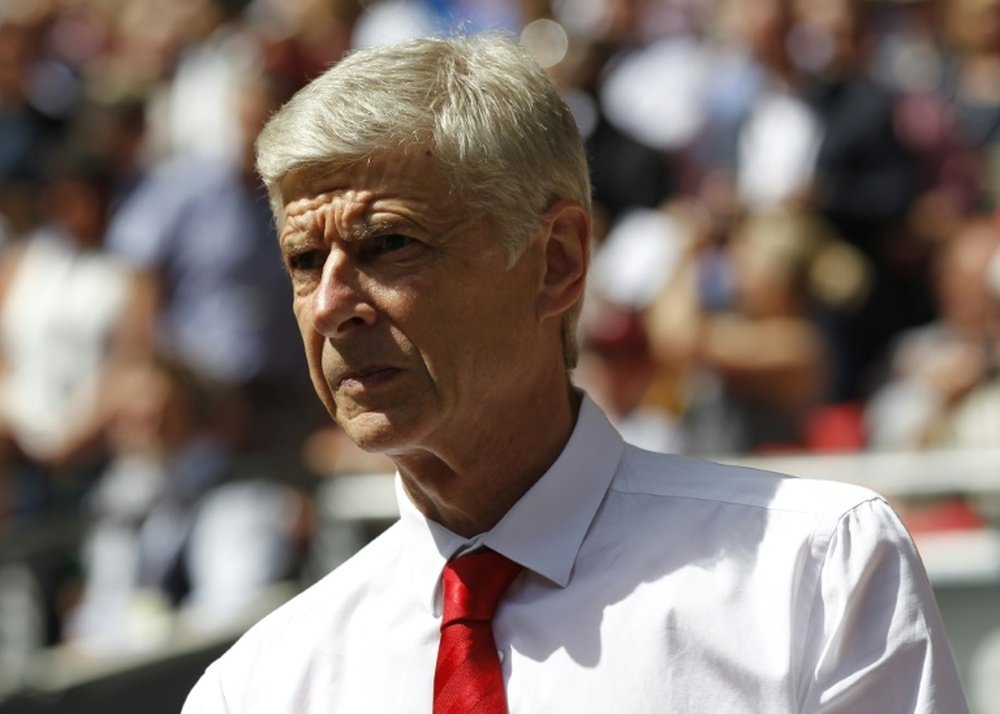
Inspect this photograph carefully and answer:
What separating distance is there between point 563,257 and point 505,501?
35 cm

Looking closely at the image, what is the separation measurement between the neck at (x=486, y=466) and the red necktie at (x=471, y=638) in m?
0.07

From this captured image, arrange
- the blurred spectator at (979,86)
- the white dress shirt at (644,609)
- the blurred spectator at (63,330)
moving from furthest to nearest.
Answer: the blurred spectator at (63,330)
the blurred spectator at (979,86)
the white dress shirt at (644,609)

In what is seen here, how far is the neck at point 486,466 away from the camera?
2.45m

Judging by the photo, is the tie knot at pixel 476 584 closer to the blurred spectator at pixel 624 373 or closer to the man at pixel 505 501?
the man at pixel 505 501

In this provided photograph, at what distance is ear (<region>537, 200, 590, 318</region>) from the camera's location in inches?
97.7

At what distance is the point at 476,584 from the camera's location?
2.41m

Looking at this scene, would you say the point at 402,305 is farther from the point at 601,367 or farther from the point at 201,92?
the point at 201,92

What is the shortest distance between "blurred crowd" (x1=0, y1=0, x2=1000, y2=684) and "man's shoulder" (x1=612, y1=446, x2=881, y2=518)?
340 cm

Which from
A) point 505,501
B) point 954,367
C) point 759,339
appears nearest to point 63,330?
point 759,339

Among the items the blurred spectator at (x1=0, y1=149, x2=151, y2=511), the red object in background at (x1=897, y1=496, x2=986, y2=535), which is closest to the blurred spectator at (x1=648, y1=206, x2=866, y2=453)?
the red object in background at (x1=897, y1=496, x2=986, y2=535)

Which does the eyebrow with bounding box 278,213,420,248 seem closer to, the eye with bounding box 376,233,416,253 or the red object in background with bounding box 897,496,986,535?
the eye with bounding box 376,233,416,253

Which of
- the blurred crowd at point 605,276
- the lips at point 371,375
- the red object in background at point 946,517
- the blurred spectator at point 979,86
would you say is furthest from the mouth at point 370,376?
the blurred spectator at point 979,86

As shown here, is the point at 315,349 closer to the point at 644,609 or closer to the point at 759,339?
the point at 644,609

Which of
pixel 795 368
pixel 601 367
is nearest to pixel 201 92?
pixel 601 367
